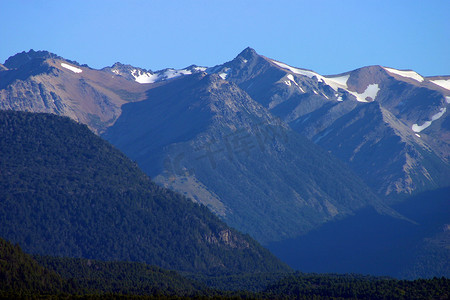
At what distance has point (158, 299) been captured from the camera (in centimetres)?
19800

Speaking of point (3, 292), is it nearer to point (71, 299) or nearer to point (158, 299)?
point (71, 299)

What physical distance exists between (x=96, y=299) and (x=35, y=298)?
12043mm

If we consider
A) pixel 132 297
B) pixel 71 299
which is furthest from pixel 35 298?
pixel 132 297

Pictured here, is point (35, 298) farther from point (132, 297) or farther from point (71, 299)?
point (132, 297)

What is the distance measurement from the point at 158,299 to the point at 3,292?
31882 mm

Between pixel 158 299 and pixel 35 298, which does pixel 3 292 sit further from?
pixel 158 299

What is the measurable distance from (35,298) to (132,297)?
21.2 m

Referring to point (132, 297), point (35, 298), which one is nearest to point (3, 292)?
Result: point (35, 298)

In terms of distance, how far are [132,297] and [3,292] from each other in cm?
2649

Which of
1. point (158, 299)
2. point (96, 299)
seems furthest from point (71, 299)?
point (158, 299)

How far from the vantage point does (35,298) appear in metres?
188

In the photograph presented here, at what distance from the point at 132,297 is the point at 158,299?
5.54 metres

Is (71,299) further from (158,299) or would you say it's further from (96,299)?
(158,299)

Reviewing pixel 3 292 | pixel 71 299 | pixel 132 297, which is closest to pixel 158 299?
pixel 132 297
